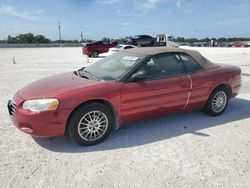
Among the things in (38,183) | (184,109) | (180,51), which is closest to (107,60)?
(180,51)

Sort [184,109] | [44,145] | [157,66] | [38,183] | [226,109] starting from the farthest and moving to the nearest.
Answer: [226,109]
[184,109]
[157,66]
[44,145]
[38,183]

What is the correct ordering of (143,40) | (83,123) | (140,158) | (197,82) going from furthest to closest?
(143,40) → (197,82) → (83,123) → (140,158)

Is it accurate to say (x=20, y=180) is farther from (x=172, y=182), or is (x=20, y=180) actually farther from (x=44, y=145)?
(x=172, y=182)

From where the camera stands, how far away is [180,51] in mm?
4902

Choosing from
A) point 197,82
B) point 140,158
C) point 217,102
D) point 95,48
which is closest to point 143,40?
point 95,48

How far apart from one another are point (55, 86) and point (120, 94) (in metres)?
1.04

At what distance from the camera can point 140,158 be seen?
353 centimetres

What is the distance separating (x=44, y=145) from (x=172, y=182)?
2046mm

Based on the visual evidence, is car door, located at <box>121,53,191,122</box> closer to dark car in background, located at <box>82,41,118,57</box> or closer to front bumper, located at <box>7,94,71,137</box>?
front bumper, located at <box>7,94,71,137</box>

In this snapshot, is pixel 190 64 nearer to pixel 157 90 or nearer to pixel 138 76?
pixel 157 90

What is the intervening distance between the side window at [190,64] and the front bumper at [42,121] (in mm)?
2430

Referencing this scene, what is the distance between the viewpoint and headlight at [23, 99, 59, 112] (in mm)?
3561

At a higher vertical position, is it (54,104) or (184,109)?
(54,104)

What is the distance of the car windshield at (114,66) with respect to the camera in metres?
4.28
